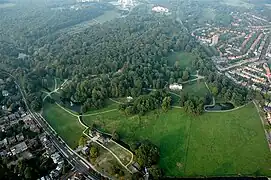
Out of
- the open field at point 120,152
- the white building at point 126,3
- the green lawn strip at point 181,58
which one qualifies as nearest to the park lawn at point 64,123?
the open field at point 120,152

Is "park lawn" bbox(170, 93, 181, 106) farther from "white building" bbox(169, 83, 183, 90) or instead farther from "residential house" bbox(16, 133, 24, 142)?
"residential house" bbox(16, 133, 24, 142)

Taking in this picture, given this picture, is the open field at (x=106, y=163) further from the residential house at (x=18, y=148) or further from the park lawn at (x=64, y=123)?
the residential house at (x=18, y=148)

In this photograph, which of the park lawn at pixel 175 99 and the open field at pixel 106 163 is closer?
the open field at pixel 106 163

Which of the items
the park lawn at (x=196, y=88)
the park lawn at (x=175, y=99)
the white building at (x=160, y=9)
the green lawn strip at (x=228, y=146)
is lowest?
the green lawn strip at (x=228, y=146)

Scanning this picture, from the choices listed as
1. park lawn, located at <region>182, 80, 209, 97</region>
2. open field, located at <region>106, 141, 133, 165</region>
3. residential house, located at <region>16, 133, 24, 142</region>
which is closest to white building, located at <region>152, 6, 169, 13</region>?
park lawn, located at <region>182, 80, 209, 97</region>

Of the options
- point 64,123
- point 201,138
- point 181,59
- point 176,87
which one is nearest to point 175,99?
point 176,87

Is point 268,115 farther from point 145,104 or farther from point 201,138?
point 145,104

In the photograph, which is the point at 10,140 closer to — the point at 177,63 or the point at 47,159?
the point at 47,159
